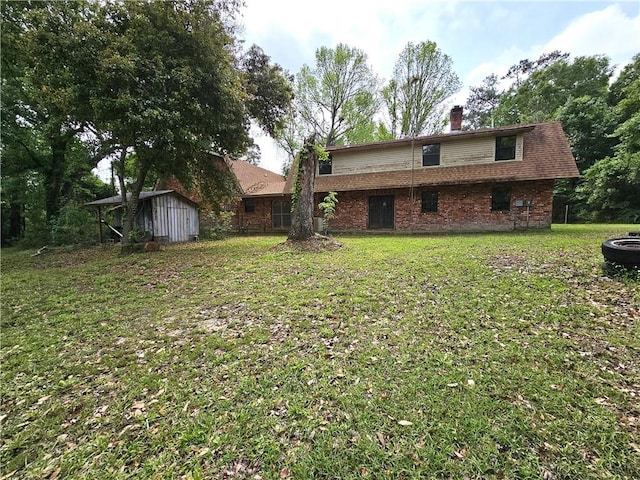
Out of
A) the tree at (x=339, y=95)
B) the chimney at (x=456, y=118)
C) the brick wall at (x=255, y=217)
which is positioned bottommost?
the brick wall at (x=255, y=217)

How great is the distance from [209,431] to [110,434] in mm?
860

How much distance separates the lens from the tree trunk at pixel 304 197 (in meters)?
9.86

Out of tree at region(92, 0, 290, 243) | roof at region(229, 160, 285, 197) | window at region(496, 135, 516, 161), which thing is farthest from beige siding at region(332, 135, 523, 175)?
tree at region(92, 0, 290, 243)

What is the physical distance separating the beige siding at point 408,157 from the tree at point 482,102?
23.0 m

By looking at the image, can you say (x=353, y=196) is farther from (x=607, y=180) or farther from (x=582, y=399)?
(x=607, y=180)

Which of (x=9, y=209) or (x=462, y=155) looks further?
(x=9, y=209)

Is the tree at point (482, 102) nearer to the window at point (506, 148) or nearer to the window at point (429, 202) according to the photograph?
the window at point (506, 148)

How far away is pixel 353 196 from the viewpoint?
52.1 feet

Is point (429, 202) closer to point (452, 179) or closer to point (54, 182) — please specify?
point (452, 179)

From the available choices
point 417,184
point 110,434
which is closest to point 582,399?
point 110,434

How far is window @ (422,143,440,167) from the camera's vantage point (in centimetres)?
1438

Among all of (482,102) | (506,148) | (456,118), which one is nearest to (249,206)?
(456,118)

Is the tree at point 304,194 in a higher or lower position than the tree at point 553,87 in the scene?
lower

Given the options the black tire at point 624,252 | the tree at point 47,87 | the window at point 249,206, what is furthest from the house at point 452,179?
the tree at point 47,87
